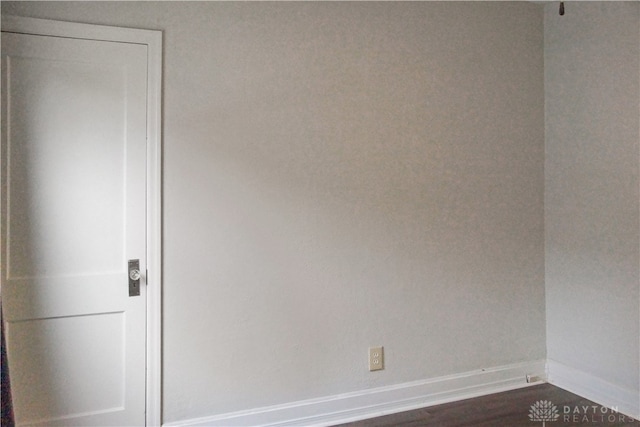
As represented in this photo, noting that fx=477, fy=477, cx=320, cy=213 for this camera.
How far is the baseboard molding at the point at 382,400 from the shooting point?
2547mm

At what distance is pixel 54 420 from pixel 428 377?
6.67ft

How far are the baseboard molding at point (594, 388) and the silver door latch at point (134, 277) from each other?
2710 millimetres

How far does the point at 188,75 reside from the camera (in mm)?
2416

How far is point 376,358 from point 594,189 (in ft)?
5.61

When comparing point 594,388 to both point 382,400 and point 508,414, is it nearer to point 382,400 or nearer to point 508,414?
point 508,414

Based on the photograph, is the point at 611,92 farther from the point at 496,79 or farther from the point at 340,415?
the point at 340,415

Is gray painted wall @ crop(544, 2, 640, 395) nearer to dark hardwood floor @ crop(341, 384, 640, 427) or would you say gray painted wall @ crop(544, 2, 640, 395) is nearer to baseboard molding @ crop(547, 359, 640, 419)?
baseboard molding @ crop(547, 359, 640, 419)

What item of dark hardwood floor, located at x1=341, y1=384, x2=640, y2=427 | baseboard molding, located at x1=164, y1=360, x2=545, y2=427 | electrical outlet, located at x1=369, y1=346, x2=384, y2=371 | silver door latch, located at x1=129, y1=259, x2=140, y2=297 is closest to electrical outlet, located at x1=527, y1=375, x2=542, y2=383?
baseboard molding, located at x1=164, y1=360, x2=545, y2=427

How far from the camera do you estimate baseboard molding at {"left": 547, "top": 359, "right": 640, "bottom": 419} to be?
9.02ft

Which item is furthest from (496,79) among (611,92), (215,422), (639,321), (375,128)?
(215,422)

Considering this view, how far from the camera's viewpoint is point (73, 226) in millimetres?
2250
